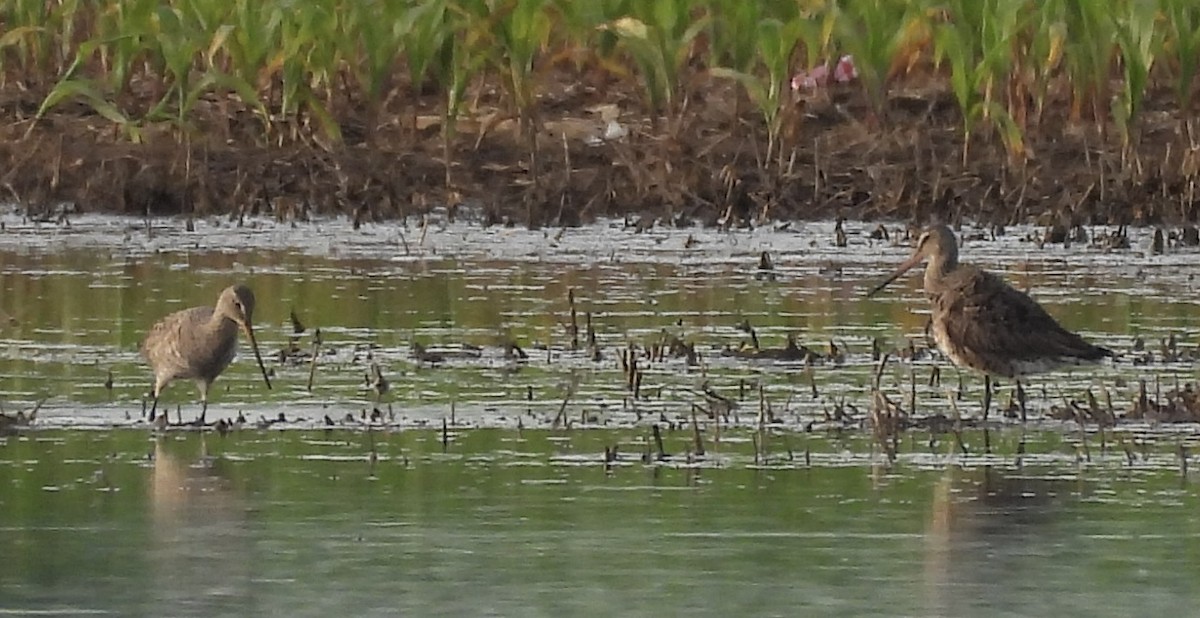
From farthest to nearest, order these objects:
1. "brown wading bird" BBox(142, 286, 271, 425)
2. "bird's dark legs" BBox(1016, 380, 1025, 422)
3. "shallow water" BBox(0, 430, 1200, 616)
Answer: "brown wading bird" BBox(142, 286, 271, 425)
"bird's dark legs" BBox(1016, 380, 1025, 422)
"shallow water" BBox(0, 430, 1200, 616)

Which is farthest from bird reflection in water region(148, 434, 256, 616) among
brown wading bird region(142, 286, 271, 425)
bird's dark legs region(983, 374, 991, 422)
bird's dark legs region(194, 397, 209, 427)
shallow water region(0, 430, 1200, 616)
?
bird's dark legs region(983, 374, 991, 422)

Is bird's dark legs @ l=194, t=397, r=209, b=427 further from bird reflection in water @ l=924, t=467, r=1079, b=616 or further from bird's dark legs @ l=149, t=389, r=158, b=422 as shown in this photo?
bird reflection in water @ l=924, t=467, r=1079, b=616

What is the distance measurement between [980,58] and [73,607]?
1142 centimetres

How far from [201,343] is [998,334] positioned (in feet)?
8.08

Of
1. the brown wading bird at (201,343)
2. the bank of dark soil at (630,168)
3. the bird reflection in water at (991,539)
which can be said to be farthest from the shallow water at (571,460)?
the bank of dark soil at (630,168)

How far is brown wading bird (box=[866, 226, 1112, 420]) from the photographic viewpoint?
10.9 m

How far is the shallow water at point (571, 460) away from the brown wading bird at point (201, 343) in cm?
14

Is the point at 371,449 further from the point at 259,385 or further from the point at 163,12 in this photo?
the point at 163,12

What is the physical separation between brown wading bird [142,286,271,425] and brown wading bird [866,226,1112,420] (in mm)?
2160

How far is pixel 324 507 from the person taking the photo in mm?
8773

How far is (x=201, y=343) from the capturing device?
35.6ft

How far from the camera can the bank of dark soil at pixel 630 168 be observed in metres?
16.2

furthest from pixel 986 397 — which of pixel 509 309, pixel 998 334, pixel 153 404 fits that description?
pixel 509 309

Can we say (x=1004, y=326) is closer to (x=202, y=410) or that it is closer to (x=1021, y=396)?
(x=1021, y=396)
